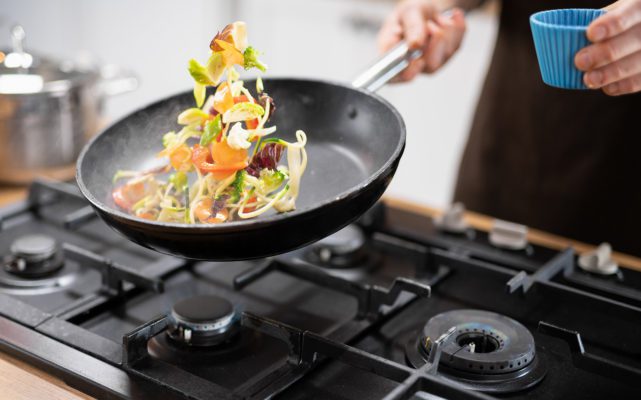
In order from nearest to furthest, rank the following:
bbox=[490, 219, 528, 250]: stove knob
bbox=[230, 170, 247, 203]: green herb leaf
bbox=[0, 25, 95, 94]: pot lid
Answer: bbox=[230, 170, 247, 203]: green herb leaf
bbox=[490, 219, 528, 250]: stove knob
bbox=[0, 25, 95, 94]: pot lid

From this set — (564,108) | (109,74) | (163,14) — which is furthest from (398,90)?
(109,74)

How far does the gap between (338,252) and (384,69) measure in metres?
0.24

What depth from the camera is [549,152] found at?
1510 millimetres

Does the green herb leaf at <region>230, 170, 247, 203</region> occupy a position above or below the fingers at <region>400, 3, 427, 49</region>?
below

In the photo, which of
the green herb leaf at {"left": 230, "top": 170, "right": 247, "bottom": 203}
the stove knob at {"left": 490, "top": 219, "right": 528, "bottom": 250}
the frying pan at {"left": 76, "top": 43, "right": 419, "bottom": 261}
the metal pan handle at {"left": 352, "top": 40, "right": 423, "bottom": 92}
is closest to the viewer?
the frying pan at {"left": 76, "top": 43, "right": 419, "bottom": 261}

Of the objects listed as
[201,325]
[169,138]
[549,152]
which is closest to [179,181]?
[169,138]

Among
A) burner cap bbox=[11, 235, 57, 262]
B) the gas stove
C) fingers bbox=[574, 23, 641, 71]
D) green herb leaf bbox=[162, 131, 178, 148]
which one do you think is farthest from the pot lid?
fingers bbox=[574, 23, 641, 71]

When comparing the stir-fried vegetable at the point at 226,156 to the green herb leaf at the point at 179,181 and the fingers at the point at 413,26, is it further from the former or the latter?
the fingers at the point at 413,26

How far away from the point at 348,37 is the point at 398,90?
0.23 m

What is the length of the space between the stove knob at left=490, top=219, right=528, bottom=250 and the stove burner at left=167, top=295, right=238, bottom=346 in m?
0.41

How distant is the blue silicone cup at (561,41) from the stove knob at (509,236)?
0.29 m

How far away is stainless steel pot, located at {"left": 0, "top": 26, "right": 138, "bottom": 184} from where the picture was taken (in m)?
1.25

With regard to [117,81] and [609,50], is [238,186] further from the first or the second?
[117,81]

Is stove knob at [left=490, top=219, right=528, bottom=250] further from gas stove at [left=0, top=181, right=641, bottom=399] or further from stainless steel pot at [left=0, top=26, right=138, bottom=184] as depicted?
stainless steel pot at [left=0, top=26, right=138, bottom=184]
